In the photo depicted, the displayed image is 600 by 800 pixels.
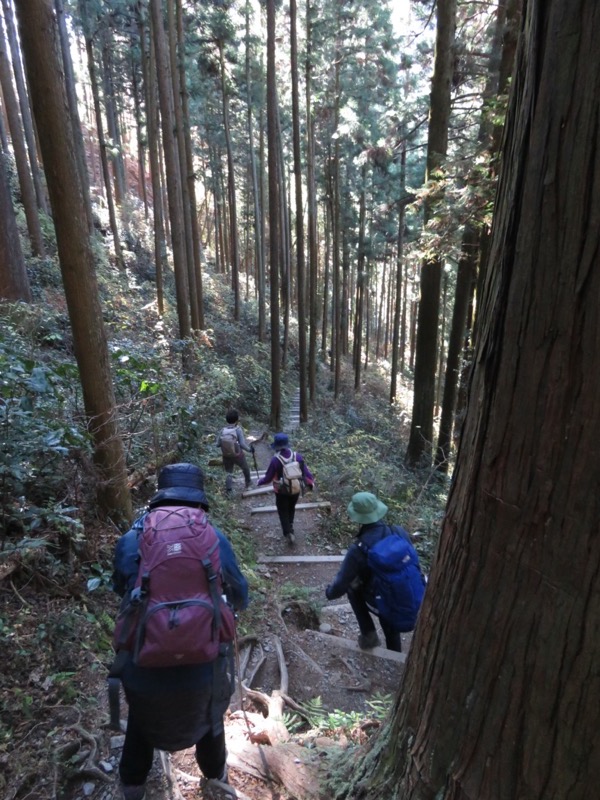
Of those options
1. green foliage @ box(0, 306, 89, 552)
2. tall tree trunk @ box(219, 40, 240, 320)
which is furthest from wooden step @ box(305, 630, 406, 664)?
tall tree trunk @ box(219, 40, 240, 320)

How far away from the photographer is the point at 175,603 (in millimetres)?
2252

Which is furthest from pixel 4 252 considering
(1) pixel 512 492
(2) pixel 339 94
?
(2) pixel 339 94

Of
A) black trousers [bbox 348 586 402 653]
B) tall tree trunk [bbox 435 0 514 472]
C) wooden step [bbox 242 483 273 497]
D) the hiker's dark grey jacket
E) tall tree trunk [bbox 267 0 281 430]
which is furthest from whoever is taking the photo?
tall tree trunk [bbox 267 0 281 430]

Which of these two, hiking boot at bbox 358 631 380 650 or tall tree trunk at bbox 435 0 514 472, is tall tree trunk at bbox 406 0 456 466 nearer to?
tall tree trunk at bbox 435 0 514 472

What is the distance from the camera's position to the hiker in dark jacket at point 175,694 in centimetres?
237

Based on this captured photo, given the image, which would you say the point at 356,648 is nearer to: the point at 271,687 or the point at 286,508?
the point at 271,687

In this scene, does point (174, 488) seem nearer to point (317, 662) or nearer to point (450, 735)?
point (450, 735)

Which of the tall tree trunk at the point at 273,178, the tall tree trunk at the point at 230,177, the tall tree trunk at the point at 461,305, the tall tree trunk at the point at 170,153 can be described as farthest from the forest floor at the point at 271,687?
the tall tree trunk at the point at 230,177

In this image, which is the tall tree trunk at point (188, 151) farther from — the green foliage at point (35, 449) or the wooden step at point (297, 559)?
the green foliage at point (35, 449)

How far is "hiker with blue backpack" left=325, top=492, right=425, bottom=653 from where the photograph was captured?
409 centimetres

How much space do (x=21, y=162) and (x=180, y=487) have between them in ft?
51.2

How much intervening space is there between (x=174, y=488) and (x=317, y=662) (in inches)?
128

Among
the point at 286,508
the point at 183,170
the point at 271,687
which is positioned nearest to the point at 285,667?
the point at 271,687

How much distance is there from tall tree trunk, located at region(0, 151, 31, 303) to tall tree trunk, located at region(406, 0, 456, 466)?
8322 millimetres
